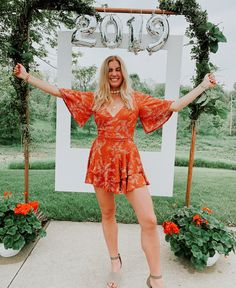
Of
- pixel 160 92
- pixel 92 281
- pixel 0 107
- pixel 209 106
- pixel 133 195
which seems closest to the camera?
pixel 133 195

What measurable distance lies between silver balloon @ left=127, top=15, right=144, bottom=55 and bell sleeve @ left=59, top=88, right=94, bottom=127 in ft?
4.24

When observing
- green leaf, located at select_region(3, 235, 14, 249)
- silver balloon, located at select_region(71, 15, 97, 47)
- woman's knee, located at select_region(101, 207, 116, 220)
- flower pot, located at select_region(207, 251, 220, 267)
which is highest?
silver balloon, located at select_region(71, 15, 97, 47)

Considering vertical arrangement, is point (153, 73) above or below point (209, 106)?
above

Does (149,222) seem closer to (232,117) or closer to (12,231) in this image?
(12,231)

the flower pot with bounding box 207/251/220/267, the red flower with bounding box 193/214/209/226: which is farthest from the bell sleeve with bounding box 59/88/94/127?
the flower pot with bounding box 207/251/220/267

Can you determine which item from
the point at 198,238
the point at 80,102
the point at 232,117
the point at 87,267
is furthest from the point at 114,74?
the point at 232,117

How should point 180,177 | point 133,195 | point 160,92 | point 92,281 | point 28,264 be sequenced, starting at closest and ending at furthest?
point 133,195, point 92,281, point 28,264, point 160,92, point 180,177

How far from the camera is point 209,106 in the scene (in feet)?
12.5

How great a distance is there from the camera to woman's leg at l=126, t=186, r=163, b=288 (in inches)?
108

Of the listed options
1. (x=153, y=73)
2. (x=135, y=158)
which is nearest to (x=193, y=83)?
(x=153, y=73)

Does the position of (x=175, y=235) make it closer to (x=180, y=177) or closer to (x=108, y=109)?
(x=108, y=109)

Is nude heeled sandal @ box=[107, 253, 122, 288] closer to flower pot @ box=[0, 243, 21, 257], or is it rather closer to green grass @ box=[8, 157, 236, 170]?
flower pot @ box=[0, 243, 21, 257]

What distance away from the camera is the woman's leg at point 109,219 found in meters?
2.95

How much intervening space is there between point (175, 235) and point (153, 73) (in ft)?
6.21
